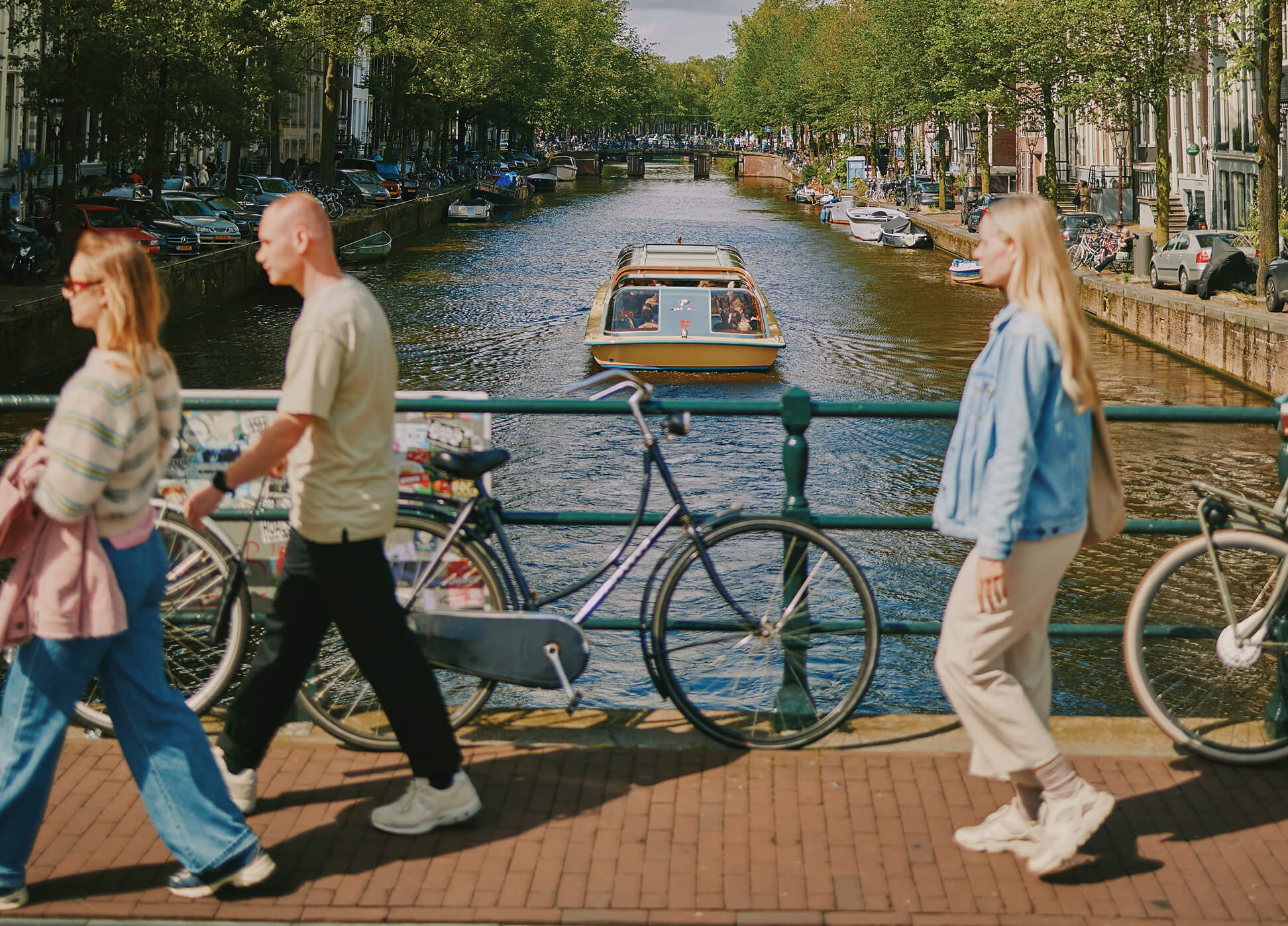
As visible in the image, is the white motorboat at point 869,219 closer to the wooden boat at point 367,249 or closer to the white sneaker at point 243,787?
the wooden boat at point 367,249

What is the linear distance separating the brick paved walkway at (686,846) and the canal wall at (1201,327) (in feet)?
57.6

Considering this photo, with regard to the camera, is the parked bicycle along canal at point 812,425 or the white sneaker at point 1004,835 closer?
the white sneaker at point 1004,835

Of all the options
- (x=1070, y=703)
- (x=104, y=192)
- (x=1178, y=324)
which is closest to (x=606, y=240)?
(x=104, y=192)

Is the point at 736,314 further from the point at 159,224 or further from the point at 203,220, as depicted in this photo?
the point at 203,220

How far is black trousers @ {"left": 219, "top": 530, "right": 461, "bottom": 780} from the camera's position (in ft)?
14.0

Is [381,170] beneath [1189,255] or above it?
above

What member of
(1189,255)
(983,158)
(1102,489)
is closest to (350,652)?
(1102,489)

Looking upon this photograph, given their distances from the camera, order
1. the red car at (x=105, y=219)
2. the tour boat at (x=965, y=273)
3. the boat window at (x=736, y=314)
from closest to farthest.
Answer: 1. the boat window at (x=736, y=314)
2. the red car at (x=105, y=219)
3. the tour boat at (x=965, y=273)

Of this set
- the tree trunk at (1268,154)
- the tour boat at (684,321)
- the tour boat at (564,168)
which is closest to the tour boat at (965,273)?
the tree trunk at (1268,154)

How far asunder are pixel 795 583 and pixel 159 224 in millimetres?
33134

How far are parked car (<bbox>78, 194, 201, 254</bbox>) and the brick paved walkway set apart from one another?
3115cm

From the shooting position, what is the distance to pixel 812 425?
871 inches

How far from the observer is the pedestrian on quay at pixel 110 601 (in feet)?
12.4

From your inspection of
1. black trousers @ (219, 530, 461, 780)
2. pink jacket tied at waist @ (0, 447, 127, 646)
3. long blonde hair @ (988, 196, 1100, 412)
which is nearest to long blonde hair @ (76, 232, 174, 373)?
pink jacket tied at waist @ (0, 447, 127, 646)
